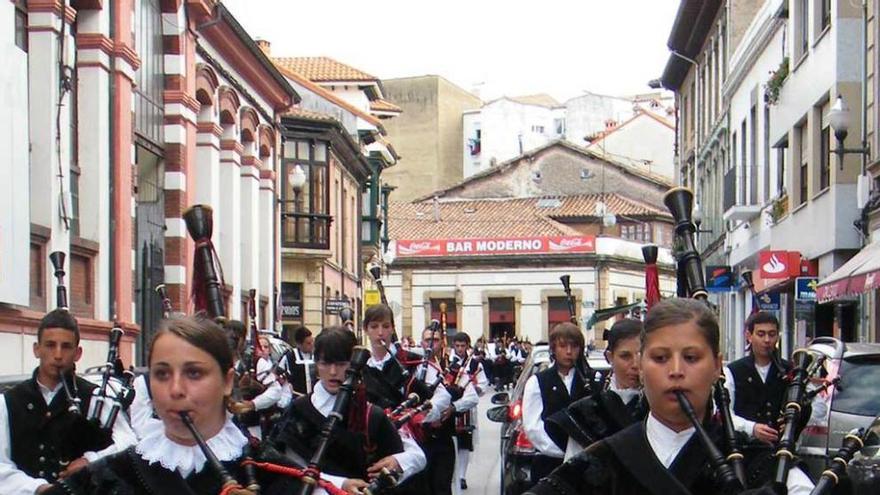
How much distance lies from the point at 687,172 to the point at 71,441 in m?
45.6

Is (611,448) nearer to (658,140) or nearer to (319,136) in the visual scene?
(319,136)

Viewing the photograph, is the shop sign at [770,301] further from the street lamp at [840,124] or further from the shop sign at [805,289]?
the street lamp at [840,124]

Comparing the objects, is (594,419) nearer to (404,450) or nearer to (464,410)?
(404,450)

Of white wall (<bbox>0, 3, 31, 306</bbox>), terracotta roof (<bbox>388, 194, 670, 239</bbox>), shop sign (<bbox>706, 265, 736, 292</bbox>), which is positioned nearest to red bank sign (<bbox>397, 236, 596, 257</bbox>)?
terracotta roof (<bbox>388, 194, 670, 239</bbox>)

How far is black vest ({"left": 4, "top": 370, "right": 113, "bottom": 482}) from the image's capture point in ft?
19.3

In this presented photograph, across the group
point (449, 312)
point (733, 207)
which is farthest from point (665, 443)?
point (449, 312)

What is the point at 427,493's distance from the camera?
9.95 metres

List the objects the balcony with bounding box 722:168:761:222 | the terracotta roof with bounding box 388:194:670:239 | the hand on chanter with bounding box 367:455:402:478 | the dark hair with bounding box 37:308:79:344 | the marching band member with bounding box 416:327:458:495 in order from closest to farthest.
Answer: the hand on chanter with bounding box 367:455:402:478 → the dark hair with bounding box 37:308:79:344 → the marching band member with bounding box 416:327:458:495 → the balcony with bounding box 722:168:761:222 → the terracotta roof with bounding box 388:194:670:239

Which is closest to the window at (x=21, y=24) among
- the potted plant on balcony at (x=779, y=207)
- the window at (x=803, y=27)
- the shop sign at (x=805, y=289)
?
the shop sign at (x=805, y=289)

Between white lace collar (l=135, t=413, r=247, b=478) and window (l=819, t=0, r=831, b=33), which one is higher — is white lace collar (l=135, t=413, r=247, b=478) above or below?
below

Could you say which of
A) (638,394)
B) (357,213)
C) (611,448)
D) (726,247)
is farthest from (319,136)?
(611,448)

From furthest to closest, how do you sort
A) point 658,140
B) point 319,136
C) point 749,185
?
1. point 658,140
2. point 319,136
3. point 749,185

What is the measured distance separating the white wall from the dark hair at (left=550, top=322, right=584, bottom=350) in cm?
843

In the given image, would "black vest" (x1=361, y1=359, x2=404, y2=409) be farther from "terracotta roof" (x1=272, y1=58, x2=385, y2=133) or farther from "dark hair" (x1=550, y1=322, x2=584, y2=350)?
"terracotta roof" (x1=272, y1=58, x2=385, y2=133)
